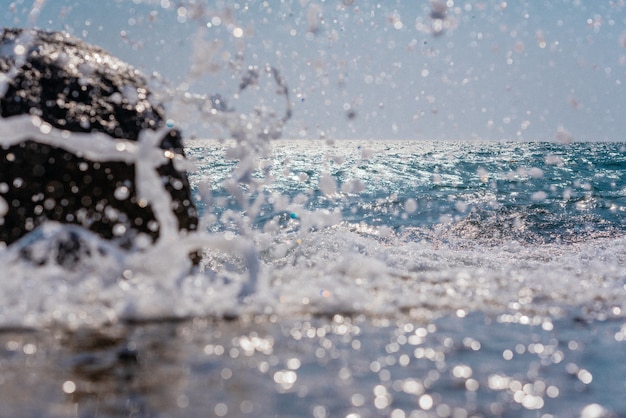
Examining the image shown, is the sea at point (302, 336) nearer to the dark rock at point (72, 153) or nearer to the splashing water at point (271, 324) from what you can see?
the splashing water at point (271, 324)

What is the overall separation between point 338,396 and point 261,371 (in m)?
0.32

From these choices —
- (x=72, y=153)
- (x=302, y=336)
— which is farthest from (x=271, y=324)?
(x=72, y=153)

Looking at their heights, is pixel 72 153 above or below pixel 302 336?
above

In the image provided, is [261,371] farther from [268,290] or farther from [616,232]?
[616,232]

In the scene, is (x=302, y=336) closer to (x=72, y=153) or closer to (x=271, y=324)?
(x=271, y=324)

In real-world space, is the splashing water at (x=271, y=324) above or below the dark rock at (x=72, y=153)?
below

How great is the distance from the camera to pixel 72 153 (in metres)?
3.79

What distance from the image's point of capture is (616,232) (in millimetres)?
8242

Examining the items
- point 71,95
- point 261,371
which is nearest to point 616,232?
point 71,95

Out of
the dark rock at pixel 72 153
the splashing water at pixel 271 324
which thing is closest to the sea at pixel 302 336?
the splashing water at pixel 271 324

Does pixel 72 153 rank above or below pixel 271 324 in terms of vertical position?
above

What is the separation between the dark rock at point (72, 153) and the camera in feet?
12.3

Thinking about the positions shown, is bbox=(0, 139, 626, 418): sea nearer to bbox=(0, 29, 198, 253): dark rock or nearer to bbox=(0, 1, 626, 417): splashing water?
bbox=(0, 1, 626, 417): splashing water

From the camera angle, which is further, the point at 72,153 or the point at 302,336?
the point at 72,153
